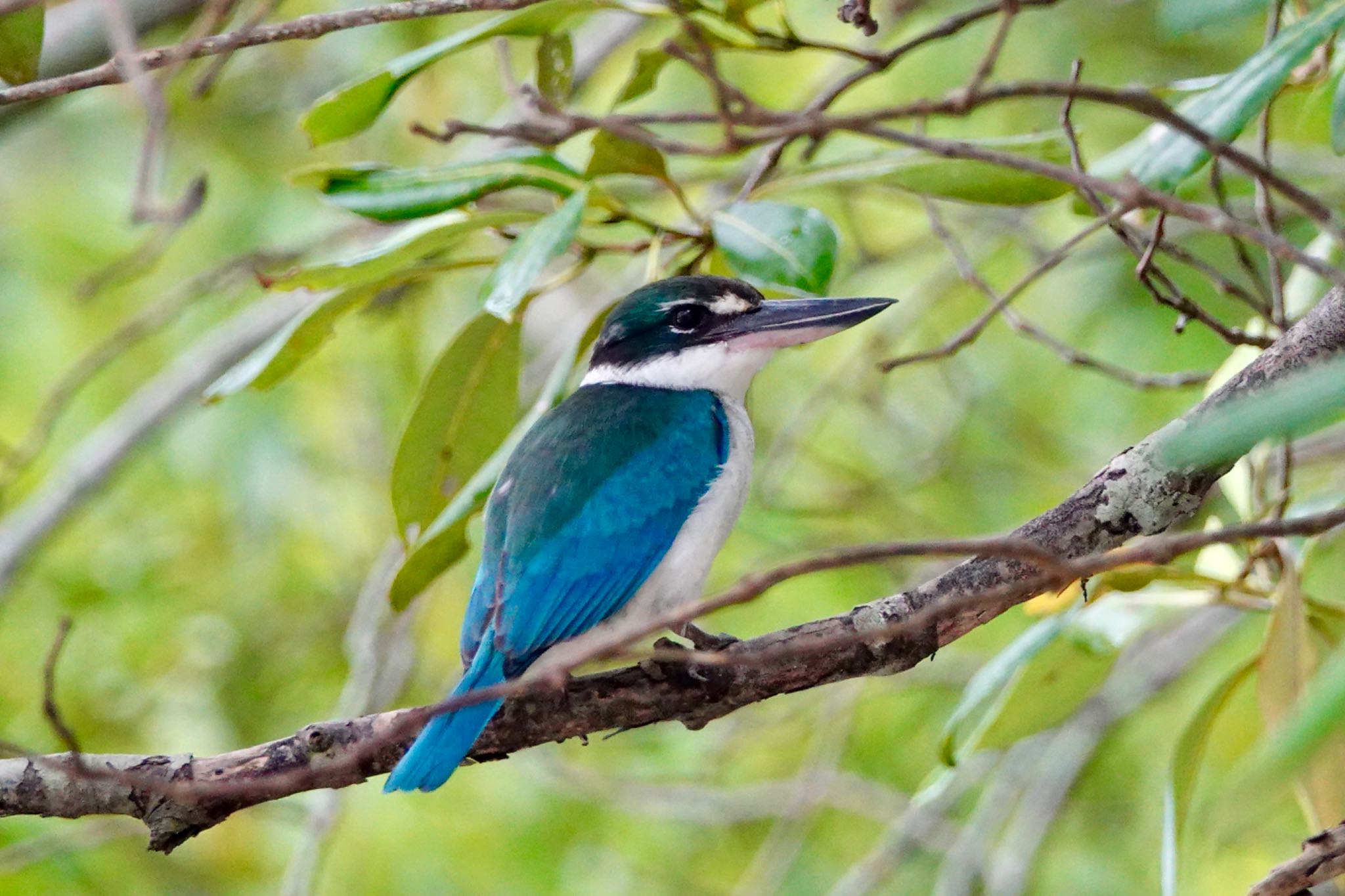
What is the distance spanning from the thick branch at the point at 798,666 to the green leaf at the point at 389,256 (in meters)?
0.83

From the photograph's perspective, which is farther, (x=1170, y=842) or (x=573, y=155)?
(x=573, y=155)

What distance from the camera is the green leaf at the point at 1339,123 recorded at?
7.42 ft

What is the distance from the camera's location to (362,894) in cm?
542

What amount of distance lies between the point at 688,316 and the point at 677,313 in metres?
0.03

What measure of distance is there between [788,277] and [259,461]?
3111 millimetres

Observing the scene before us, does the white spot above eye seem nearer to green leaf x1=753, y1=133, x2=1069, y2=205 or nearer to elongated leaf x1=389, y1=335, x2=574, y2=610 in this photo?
green leaf x1=753, y1=133, x2=1069, y2=205

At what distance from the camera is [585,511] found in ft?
10.0

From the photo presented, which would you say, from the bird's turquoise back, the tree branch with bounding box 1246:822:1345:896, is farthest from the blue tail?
the tree branch with bounding box 1246:822:1345:896

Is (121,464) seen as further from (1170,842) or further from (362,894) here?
(1170,842)

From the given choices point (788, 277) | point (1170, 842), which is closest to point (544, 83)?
point (788, 277)

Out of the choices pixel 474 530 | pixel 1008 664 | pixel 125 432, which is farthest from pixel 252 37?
pixel 474 530

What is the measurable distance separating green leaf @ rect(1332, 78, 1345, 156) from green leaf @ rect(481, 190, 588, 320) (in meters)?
1.22

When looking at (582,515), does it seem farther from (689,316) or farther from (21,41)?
(21,41)

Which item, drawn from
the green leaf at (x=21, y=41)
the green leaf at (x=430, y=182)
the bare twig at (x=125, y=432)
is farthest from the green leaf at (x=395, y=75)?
the bare twig at (x=125, y=432)
